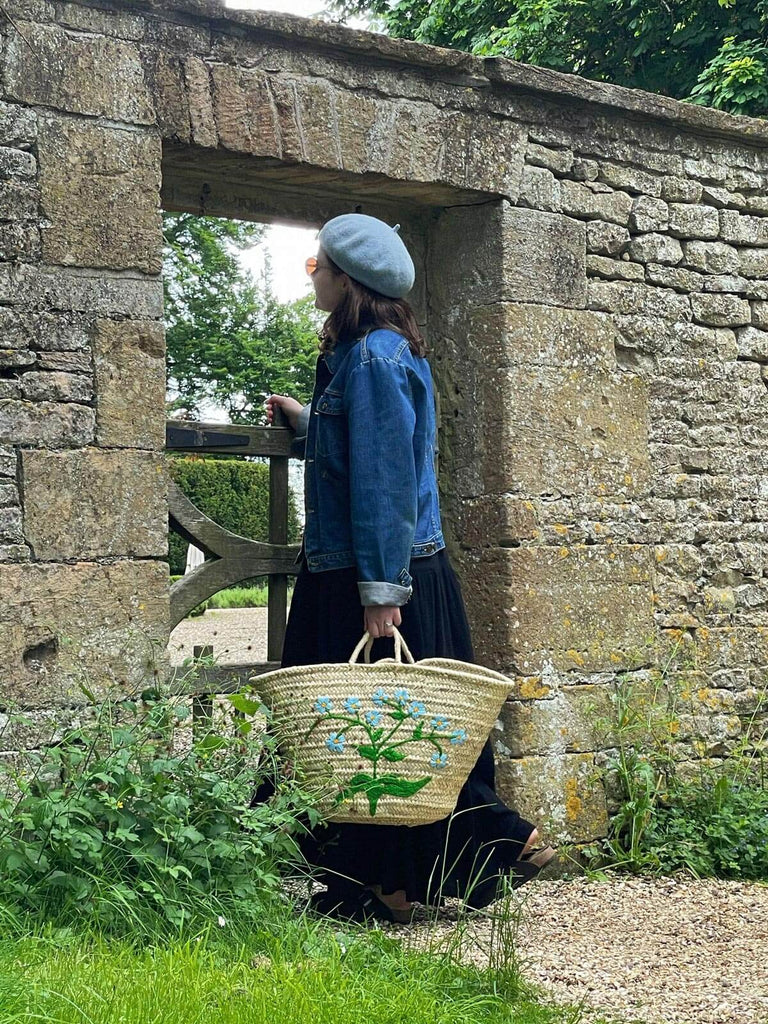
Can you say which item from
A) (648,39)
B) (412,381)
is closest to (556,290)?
(412,381)

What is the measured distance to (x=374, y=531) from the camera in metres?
3.62

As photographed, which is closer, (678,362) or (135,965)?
(135,965)

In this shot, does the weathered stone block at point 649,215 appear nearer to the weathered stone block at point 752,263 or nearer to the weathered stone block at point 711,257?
the weathered stone block at point 711,257

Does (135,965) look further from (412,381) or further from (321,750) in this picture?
(412,381)

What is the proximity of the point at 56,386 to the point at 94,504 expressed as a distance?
351mm

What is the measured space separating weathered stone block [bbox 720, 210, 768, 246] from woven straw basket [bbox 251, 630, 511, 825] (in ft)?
8.75

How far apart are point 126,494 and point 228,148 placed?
3.69 feet

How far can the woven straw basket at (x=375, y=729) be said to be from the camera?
10.9 ft

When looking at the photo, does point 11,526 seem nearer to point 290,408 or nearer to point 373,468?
point 373,468

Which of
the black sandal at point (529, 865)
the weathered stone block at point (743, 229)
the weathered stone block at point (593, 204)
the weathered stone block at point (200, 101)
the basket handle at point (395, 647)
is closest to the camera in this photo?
the basket handle at point (395, 647)

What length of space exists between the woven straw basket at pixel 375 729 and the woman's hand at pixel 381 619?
A: 0.57ft

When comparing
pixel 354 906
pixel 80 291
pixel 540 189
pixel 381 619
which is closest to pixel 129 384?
pixel 80 291

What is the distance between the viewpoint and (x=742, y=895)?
4.38 m

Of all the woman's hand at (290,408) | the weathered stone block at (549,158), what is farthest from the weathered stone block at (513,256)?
the woman's hand at (290,408)
